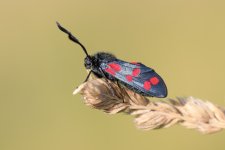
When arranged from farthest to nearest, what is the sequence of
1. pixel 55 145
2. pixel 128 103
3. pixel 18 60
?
pixel 18 60 < pixel 55 145 < pixel 128 103

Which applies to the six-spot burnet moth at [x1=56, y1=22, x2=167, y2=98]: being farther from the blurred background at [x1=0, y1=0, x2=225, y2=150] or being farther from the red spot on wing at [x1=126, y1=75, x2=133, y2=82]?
the blurred background at [x1=0, y1=0, x2=225, y2=150]

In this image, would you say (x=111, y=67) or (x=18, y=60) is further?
(x=18, y=60)

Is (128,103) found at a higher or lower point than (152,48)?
lower

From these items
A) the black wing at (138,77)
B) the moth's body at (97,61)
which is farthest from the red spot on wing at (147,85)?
the moth's body at (97,61)

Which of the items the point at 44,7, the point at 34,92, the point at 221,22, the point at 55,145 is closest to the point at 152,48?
the point at 221,22

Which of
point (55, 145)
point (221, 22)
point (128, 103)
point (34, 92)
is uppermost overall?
point (221, 22)

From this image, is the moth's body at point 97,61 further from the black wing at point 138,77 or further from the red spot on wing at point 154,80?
the red spot on wing at point 154,80

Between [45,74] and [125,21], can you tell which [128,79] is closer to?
[45,74]
